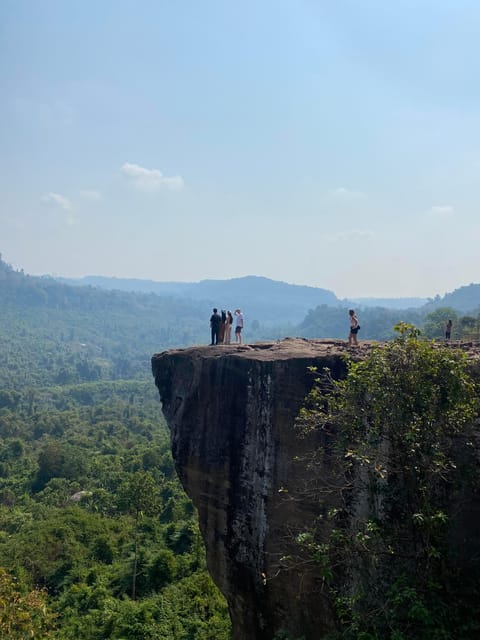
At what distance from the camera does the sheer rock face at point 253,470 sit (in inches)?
336

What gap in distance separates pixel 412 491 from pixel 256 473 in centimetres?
341

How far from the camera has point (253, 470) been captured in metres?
9.06

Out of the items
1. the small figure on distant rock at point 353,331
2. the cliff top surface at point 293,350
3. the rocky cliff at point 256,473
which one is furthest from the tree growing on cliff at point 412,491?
the small figure on distant rock at point 353,331

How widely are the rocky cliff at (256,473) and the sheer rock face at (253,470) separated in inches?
0.7

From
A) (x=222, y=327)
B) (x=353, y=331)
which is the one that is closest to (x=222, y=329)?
(x=222, y=327)

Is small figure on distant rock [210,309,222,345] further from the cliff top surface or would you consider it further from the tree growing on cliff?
the tree growing on cliff

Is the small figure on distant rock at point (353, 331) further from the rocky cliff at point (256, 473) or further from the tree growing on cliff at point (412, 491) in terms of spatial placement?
the tree growing on cliff at point (412, 491)

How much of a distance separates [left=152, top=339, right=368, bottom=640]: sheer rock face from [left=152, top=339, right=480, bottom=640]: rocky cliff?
0.06ft


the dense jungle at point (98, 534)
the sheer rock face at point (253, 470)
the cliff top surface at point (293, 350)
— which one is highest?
the cliff top surface at point (293, 350)

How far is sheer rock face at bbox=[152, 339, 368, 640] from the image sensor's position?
855 centimetres

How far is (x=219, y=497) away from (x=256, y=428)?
1.79m

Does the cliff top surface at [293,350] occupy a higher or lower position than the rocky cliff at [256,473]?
higher

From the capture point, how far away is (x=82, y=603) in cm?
1919

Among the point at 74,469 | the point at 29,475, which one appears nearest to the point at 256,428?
the point at 74,469
